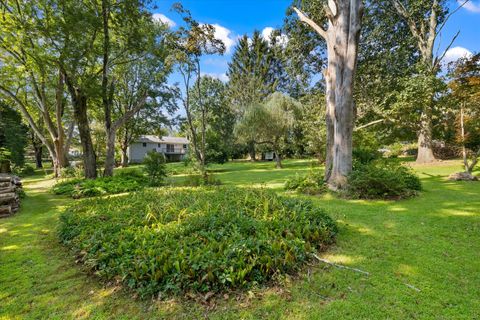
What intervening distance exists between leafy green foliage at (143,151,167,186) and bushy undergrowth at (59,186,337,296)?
5.06m

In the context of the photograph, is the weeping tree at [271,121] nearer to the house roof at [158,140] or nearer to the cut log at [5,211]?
the cut log at [5,211]

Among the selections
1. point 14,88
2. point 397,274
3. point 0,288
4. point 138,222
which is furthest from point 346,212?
point 14,88

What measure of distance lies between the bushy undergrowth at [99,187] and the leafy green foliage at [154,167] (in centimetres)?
44

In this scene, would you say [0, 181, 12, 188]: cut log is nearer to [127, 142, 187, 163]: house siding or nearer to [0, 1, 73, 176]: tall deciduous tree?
[0, 1, 73, 176]: tall deciduous tree

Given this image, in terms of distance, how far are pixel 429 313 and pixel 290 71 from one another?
16.0 m

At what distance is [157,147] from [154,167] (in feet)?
95.7

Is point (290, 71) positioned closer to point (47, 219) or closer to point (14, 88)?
point (47, 219)

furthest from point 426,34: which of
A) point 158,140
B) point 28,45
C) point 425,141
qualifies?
point 158,140

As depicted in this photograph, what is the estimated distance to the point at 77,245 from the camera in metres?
3.60

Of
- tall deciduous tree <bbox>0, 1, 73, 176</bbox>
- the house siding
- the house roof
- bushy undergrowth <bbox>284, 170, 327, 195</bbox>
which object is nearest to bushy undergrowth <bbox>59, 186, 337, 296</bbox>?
bushy undergrowth <bbox>284, 170, 327, 195</bbox>

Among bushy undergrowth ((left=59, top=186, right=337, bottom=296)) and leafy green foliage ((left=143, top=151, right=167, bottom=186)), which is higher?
leafy green foliage ((left=143, top=151, right=167, bottom=186))

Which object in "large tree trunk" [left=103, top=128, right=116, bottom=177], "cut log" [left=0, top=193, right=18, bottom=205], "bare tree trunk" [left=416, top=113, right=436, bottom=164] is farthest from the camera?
"bare tree trunk" [left=416, top=113, right=436, bottom=164]

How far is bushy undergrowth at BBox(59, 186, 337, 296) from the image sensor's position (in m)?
2.61

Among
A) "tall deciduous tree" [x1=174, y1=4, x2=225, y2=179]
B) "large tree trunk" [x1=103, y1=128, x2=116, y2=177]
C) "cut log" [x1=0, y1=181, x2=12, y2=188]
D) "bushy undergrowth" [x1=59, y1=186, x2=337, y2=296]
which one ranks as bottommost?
"bushy undergrowth" [x1=59, y1=186, x2=337, y2=296]
